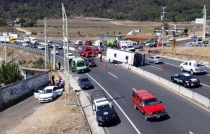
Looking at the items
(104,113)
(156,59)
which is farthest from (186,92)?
(156,59)

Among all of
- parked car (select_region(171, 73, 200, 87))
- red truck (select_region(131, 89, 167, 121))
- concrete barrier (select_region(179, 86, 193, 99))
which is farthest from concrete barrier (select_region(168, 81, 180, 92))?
red truck (select_region(131, 89, 167, 121))

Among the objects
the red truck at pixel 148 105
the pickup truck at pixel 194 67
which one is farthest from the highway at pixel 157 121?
the pickup truck at pixel 194 67

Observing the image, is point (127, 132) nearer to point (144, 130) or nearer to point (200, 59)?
point (144, 130)

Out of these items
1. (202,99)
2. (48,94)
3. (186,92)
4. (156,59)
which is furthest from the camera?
(156,59)

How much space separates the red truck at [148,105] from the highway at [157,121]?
57 cm

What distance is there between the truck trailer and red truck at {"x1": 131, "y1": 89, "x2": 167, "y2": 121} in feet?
72.5

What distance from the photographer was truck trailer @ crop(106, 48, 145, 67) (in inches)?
1921

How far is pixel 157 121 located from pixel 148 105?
4.78 ft

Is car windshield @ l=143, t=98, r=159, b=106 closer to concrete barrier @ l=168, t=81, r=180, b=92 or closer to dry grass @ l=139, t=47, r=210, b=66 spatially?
concrete barrier @ l=168, t=81, r=180, b=92

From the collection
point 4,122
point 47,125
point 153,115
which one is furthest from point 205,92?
point 4,122

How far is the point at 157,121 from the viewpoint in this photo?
77.5 feet

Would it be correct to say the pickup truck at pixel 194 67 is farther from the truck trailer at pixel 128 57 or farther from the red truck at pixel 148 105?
the red truck at pixel 148 105

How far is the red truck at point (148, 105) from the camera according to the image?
23.2 m

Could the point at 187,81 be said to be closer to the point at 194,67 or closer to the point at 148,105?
the point at 194,67
